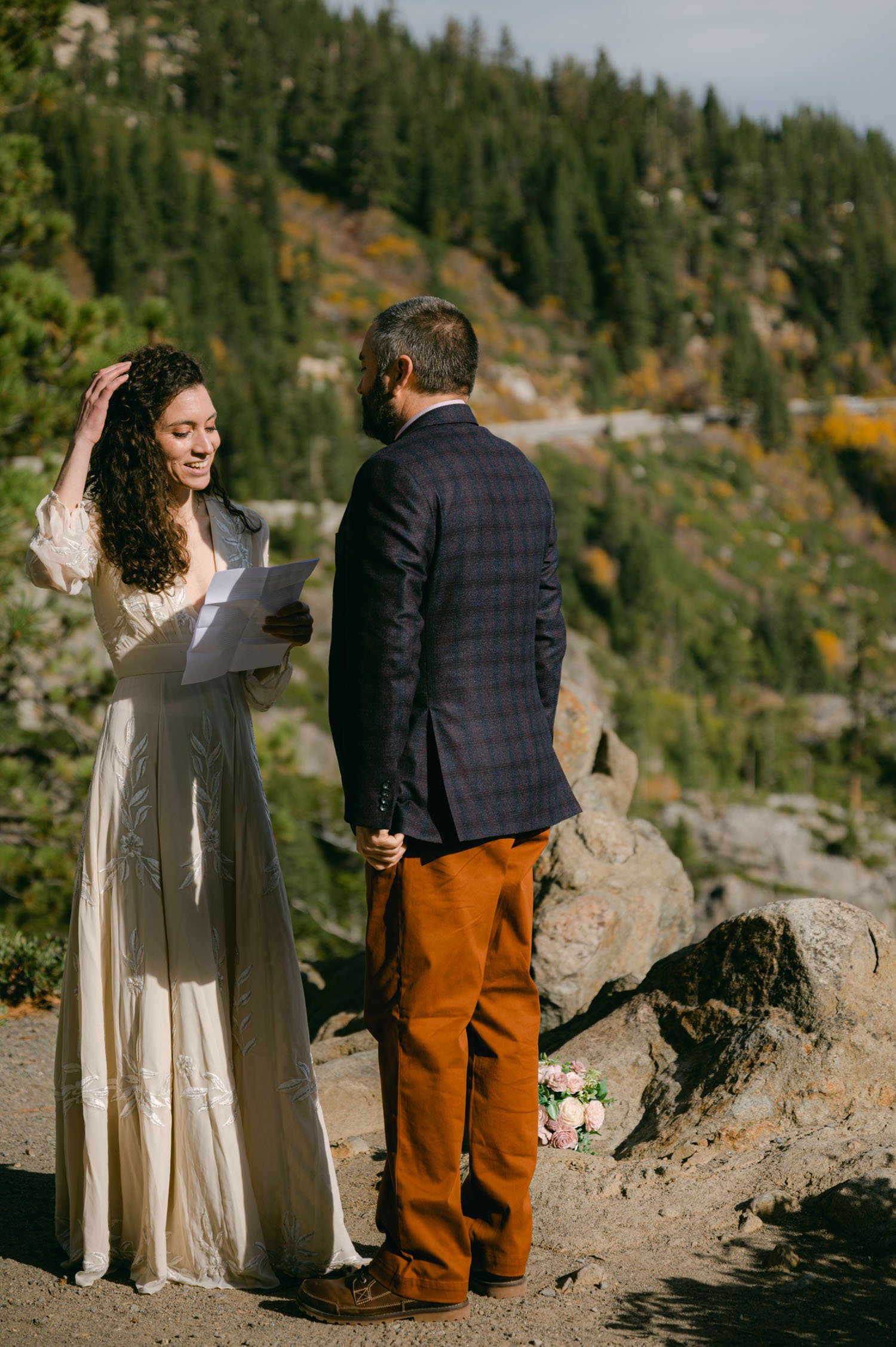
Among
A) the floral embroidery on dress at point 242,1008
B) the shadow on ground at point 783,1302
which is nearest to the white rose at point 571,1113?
the shadow on ground at point 783,1302

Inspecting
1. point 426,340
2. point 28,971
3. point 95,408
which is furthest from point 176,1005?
point 28,971

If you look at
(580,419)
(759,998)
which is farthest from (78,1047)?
(580,419)

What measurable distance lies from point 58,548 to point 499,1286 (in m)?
2.06

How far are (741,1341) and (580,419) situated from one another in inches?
2816

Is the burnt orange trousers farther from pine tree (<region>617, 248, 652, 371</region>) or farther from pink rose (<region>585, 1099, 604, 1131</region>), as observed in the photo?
pine tree (<region>617, 248, 652, 371</region>)

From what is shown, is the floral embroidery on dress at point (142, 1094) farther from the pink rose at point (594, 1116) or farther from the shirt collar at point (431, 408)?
the shirt collar at point (431, 408)

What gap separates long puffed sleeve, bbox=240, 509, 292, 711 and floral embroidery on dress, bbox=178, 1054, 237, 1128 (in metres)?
0.92

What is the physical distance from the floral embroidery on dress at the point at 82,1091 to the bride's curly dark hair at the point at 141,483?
121 cm

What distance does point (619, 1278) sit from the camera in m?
2.91

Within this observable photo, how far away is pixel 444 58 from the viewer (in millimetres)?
113375

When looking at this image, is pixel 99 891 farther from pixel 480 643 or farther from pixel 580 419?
pixel 580 419

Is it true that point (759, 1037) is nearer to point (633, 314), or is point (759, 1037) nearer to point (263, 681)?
point (263, 681)

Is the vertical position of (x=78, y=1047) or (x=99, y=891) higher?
(x=99, y=891)

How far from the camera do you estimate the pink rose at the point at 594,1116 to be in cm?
381
